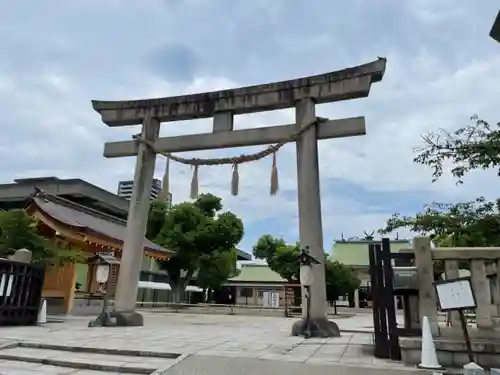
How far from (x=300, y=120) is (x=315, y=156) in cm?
87

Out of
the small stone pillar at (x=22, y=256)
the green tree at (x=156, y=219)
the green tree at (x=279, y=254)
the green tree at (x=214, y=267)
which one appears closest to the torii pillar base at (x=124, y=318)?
the small stone pillar at (x=22, y=256)

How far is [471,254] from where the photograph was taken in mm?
4336

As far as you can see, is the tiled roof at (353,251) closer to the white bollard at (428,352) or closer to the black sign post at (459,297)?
the white bollard at (428,352)

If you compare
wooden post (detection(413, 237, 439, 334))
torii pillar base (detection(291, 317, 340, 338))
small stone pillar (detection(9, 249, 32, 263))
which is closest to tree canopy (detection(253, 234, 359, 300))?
torii pillar base (detection(291, 317, 340, 338))

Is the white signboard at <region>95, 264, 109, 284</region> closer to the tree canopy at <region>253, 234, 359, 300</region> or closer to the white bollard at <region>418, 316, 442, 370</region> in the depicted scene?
the white bollard at <region>418, 316, 442, 370</region>

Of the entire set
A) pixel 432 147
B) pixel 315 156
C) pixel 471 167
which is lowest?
pixel 471 167

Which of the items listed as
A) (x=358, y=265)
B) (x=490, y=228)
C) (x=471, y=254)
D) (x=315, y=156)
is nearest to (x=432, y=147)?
(x=490, y=228)

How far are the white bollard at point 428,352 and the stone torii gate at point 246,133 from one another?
3.06m

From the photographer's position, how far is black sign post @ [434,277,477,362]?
12.1ft

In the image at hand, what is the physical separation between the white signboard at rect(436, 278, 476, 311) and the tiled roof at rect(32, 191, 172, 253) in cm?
1001

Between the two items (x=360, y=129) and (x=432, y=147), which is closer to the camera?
(x=432, y=147)

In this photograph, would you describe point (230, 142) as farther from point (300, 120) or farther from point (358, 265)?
point (358, 265)

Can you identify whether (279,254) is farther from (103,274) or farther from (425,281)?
(425,281)

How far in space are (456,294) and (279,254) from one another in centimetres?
2005
